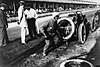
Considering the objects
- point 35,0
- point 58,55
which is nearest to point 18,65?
point 58,55

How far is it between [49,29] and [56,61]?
1190mm

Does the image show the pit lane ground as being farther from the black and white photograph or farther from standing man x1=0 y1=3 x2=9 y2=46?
standing man x1=0 y1=3 x2=9 y2=46

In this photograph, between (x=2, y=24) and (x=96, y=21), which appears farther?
(x=96, y=21)

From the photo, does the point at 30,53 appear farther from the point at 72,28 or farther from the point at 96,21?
the point at 96,21

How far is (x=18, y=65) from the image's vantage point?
484 cm

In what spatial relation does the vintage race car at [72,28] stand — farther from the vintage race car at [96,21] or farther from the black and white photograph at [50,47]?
the vintage race car at [96,21]

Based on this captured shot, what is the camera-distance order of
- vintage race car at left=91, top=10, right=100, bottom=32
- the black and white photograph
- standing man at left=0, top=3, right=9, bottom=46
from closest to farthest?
the black and white photograph < standing man at left=0, top=3, right=9, bottom=46 < vintage race car at left=91, top=10, right=100, bottom=32

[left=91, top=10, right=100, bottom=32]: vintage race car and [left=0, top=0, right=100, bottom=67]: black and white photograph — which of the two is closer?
[left=0, top=0, right=100, bottom=67]: black and white photograph

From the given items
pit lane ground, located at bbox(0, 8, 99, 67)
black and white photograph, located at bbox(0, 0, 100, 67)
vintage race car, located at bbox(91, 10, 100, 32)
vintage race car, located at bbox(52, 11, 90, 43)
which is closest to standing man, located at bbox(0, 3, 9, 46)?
black and white photograph, located at bbox(0, 0, 100, 67)

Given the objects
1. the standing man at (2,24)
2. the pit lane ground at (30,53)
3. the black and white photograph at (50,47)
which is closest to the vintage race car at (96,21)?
the black and white photograph at (50,47)

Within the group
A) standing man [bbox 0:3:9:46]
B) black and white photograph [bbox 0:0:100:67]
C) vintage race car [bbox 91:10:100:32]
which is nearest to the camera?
black and white photograph [bbox 0:0:100:67]

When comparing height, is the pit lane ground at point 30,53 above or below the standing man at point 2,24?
below

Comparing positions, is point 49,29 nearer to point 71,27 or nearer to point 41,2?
point 71,27

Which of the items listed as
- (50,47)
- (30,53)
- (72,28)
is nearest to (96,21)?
(72,28)
